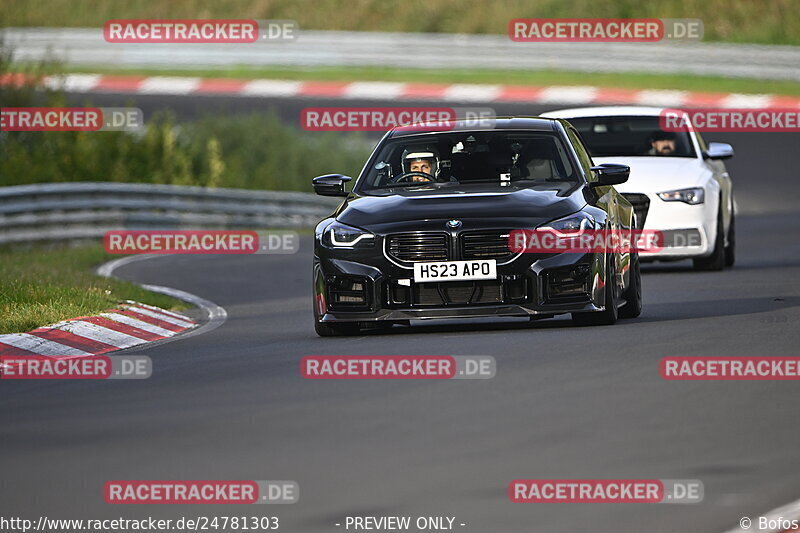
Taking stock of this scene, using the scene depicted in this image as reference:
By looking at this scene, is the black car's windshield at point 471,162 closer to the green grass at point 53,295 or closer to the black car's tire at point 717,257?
the green grass at point 53,295

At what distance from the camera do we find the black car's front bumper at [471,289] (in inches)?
449

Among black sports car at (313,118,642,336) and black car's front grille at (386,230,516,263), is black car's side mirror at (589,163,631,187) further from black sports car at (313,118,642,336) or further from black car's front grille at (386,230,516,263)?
black car's front grille at (386,230,516,263)

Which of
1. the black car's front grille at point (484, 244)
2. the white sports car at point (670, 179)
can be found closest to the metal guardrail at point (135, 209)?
the white sports car at point (670, 179)

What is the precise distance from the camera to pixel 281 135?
32125mm

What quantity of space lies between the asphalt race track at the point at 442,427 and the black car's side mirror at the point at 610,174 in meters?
1.01

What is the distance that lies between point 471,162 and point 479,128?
0.41 meters

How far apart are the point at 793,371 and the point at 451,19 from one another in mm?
37256

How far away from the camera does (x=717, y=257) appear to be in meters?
17.8

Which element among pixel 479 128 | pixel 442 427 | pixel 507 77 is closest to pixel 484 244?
pixel 479 128

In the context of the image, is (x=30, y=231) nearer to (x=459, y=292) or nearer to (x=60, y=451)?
(x=459, y=292)

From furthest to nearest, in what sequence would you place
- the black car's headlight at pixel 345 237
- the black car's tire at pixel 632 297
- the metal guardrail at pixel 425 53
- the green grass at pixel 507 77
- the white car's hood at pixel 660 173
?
1. the metal guardrail at pixel 425 53
2. the green grass at pixel 507 77
3. the white car's hood at pixel 660 173
4. the black car's tire at pixel 632 297
5. the black car's headlight at pixel 345 237

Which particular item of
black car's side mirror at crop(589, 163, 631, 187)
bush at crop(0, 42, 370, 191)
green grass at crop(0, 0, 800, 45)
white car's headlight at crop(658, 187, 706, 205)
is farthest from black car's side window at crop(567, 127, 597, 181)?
green grass at crop(0, 0, 800, 45)

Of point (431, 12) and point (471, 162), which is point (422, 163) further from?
point (431, 12)

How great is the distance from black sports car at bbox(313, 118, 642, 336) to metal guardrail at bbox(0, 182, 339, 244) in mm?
12600
